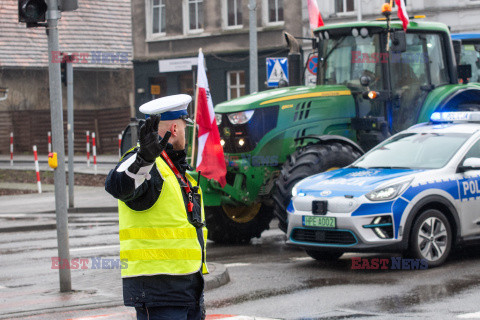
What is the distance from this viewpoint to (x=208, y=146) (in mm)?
12164

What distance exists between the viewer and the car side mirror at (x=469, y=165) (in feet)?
35.4

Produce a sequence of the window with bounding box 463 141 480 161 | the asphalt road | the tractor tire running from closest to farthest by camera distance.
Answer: the asphalt road
the window with bounding box 463 141 480 161
the tractor tire

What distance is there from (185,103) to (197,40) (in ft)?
107

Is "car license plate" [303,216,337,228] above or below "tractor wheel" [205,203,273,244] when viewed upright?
above

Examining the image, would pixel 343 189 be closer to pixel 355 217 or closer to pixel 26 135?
pixel 355 217

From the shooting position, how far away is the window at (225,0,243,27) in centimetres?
3678

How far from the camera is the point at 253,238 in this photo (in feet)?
47.2

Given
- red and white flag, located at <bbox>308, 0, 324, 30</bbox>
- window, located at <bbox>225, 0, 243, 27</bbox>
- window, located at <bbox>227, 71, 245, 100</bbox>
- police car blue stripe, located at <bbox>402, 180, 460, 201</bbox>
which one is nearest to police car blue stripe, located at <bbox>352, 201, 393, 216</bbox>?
police car blue stripe, located at <bbox>402, 180, 460, 201</bbox>

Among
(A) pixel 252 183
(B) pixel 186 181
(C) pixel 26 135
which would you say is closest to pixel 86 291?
(A) pixel 252 183

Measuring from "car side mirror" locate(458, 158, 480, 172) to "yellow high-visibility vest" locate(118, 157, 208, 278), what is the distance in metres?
6.34

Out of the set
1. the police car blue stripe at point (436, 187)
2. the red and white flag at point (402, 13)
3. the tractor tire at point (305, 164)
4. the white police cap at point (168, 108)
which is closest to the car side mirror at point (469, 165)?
the police car blue stripe at point (436, 187)

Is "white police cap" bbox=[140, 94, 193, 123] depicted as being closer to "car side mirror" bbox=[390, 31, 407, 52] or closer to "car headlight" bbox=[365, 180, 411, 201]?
"car headlight" bbox=[365, 180, 411, 201]

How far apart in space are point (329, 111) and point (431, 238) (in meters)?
3.10

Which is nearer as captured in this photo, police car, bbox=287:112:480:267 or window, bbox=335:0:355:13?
police car, bbox=287:112:480:267
